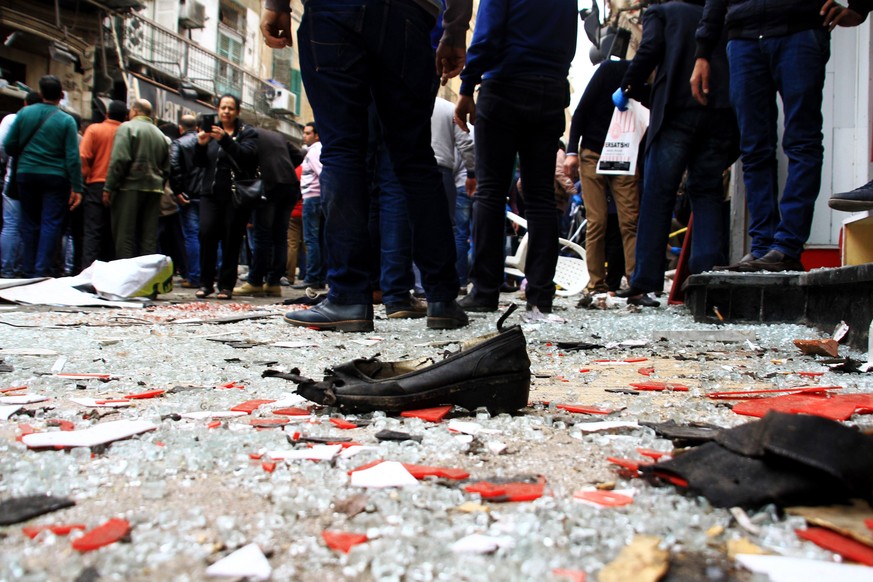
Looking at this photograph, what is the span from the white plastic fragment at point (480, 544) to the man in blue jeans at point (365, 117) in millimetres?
2443

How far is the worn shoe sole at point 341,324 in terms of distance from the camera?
10.7 feet

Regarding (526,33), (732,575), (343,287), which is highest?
(526,33)

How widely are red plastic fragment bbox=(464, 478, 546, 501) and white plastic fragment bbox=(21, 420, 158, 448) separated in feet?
2.25

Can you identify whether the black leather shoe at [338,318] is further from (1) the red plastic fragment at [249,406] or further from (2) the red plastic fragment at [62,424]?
(2) the red plastic fragment at [62,424]

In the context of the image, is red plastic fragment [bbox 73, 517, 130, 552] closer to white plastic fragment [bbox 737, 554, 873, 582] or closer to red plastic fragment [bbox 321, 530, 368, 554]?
red plastic fragment [bbox 321, 530, 368, 554]

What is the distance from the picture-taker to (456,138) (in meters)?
6.67

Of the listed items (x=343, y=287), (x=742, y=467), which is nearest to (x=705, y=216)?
(x=343, y=287)

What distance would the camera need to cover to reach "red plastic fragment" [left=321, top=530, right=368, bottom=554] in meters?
0.84

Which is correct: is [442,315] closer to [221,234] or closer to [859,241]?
[859,241]

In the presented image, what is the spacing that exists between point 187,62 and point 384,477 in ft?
77.3

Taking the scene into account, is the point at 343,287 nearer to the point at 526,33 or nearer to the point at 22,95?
the point at 526,33

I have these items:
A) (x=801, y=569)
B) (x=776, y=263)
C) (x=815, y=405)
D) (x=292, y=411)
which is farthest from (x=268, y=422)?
(x=776, y=263)

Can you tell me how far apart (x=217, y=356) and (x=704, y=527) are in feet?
6.60

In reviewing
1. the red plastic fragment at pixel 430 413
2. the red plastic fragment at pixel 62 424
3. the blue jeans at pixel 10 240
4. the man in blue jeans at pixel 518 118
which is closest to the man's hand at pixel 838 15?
the man in blue jeans at pixel 518 118
